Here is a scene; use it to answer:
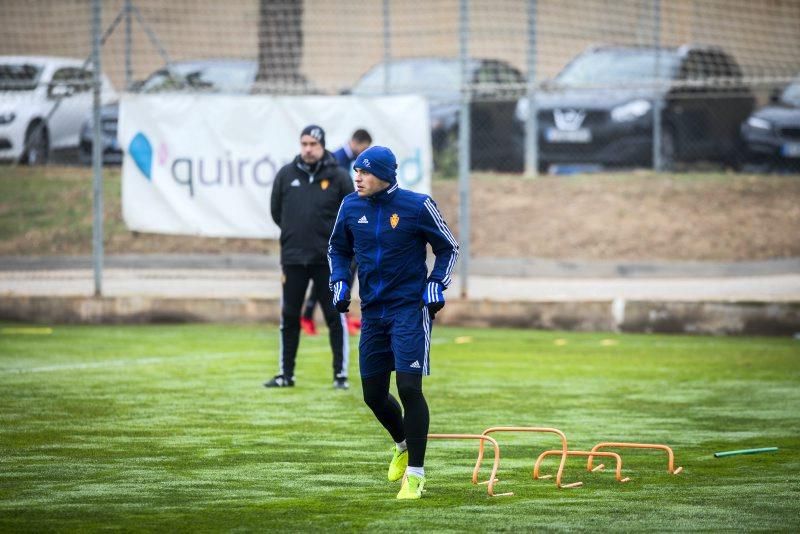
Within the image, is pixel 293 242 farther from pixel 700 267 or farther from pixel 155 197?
pixel 700 267

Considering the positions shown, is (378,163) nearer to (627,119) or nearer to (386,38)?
(386,38)

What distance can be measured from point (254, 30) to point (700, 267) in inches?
296

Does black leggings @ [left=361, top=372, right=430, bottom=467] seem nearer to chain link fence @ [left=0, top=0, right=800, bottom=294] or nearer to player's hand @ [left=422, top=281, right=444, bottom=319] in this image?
player's hand @ [left=422, top=281, right=444, bottom=319]

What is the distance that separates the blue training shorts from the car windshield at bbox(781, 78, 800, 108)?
1625cm

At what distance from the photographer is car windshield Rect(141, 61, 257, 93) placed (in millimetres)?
20203

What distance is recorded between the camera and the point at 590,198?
24.7m

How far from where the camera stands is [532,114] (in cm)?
2183

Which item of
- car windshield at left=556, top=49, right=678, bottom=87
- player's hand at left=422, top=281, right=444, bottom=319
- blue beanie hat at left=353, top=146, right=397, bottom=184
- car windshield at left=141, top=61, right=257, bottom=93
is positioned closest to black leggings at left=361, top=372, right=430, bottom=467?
player's hand at left=422, top=281, right=444, bottom=319

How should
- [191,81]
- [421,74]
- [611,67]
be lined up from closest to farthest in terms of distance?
[191,81] → [421,74] → [611,67]

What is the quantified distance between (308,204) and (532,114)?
9501 millimetres

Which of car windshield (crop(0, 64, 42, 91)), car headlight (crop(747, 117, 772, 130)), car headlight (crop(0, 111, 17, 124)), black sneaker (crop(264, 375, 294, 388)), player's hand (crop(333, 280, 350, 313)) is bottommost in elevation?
black sneaker (crop(264, 375, 294, 388))

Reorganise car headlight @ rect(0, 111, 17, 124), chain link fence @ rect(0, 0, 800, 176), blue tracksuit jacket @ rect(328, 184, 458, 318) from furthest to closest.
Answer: car headlight @ rect(0, 111, 17, 124), chain link fence @ rect(0, 0, 800, 176), blue tracksuit jacket @ rect(328, 184, 458, 318)

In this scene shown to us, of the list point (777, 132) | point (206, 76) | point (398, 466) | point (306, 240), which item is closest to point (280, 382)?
point (306, 240)

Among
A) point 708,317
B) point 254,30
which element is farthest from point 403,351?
point 254,30
